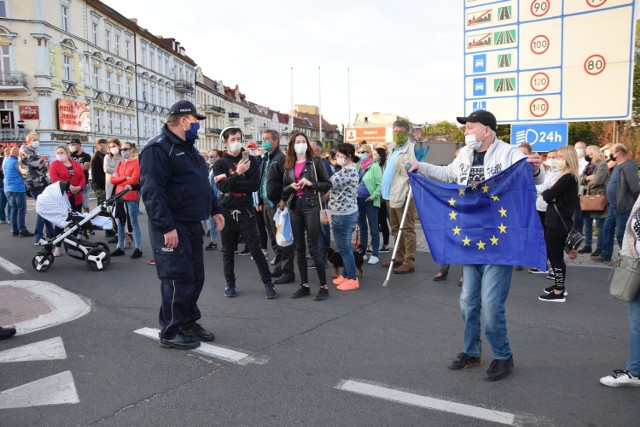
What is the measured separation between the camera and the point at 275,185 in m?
6.82

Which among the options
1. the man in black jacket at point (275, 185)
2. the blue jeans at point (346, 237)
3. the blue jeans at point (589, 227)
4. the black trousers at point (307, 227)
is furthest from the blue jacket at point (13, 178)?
the blue jeans at point (589, 227)

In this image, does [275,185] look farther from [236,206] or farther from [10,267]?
[10,267]

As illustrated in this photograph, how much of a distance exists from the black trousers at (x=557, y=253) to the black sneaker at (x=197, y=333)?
429cm

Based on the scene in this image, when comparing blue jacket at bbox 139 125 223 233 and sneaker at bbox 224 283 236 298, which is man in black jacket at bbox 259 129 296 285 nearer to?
sneaker at bbox 224 283 236 298

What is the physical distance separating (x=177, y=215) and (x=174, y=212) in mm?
39

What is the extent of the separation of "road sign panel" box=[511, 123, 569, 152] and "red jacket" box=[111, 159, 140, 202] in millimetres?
8161

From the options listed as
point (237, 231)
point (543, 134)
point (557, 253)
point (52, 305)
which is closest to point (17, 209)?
point (52, 305)

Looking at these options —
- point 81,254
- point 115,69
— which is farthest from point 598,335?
point 115,69

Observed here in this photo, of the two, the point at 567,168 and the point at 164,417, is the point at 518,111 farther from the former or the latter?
the point at 164,417

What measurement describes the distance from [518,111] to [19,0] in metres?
40.4

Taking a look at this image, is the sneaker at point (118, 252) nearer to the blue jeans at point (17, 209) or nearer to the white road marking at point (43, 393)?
the blue jeans at point (17, 209)

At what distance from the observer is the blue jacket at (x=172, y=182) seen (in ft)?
14.7

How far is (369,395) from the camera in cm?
369

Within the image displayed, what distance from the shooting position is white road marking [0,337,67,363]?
4.41 meters
